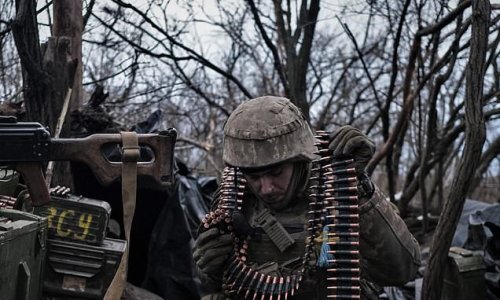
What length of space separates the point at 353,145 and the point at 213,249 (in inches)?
39.8

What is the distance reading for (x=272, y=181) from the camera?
3293 millimetres

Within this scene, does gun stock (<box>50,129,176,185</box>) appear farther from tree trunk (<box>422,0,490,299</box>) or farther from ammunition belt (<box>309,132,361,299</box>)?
tree trunk (<box>422,0,490,299</box>)

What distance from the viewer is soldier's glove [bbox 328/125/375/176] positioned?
10.0ft

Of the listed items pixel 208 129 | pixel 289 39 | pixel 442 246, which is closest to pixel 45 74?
pixel 442 246

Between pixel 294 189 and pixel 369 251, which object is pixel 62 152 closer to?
Result: pixel 294 189

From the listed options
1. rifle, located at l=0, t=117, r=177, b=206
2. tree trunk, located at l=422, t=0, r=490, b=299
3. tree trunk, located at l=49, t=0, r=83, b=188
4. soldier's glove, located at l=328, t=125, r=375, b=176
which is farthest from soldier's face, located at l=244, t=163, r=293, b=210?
tree trunk, located at l=49, t=0, r=83, b=188

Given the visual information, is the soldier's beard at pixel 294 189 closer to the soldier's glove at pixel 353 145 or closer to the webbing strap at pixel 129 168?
the soldier's glove at pixel 353 145

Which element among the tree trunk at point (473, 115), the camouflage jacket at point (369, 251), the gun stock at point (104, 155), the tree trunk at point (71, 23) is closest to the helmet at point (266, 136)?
the camouflage jacket at point (369, 251)

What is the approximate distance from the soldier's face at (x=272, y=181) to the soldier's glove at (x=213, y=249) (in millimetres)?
349

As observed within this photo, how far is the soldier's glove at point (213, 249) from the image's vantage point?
3.46 meters

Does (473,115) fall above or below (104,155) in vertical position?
above

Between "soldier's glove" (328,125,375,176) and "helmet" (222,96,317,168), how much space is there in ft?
0.72

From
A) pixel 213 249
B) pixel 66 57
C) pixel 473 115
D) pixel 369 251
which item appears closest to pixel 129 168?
pixel 213 249

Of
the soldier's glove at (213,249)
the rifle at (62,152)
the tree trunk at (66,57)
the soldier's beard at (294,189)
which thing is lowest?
the soldier's glove at (213,249)
